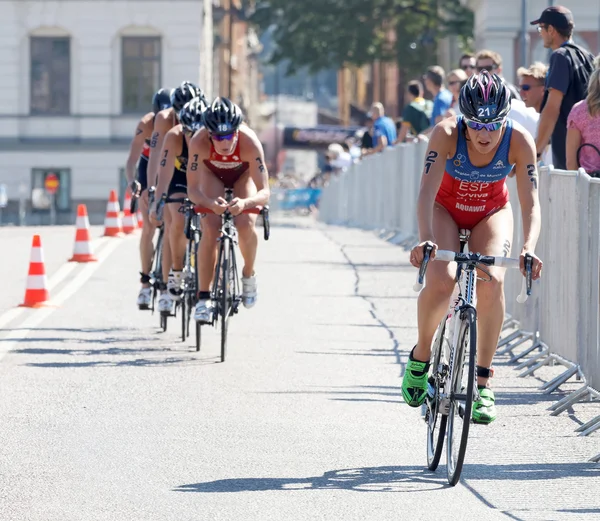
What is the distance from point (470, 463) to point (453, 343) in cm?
75

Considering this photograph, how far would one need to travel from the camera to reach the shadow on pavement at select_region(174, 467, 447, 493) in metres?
7.32

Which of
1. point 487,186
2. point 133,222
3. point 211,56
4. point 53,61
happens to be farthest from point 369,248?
point 211,56

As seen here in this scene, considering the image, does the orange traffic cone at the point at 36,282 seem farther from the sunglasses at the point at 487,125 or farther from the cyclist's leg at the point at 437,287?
the sunglasses at the point at 487,125

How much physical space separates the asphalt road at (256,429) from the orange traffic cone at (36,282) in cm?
19

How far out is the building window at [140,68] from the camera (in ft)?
189

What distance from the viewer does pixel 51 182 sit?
5869 centimetres

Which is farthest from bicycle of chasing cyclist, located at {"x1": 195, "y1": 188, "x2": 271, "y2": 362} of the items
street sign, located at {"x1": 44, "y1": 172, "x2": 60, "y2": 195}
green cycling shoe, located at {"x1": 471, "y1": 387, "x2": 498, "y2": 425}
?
street sign, located at {"x1": 44, "y1": 172, "x2": 60, "y2": 195}

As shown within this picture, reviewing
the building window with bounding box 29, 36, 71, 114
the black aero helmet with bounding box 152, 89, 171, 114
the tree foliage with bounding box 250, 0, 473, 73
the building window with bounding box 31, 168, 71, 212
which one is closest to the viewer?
the black aero helmet with bounding box 152, 89, 171, 114

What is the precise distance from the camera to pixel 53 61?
58031 millimetres

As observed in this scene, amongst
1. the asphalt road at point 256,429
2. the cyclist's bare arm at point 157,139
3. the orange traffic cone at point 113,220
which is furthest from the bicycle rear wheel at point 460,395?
the orange traffic cone at point 113,220

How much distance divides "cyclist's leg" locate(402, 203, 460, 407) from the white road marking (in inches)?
175

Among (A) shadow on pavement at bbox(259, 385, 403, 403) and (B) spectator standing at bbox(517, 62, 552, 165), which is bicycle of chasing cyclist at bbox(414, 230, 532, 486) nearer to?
(A) shadow on pavement at bbox(259, 385, 403, 403)

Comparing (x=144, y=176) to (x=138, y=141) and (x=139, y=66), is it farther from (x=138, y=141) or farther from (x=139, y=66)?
(x=139, y=66)

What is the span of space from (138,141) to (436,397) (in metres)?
7.11
